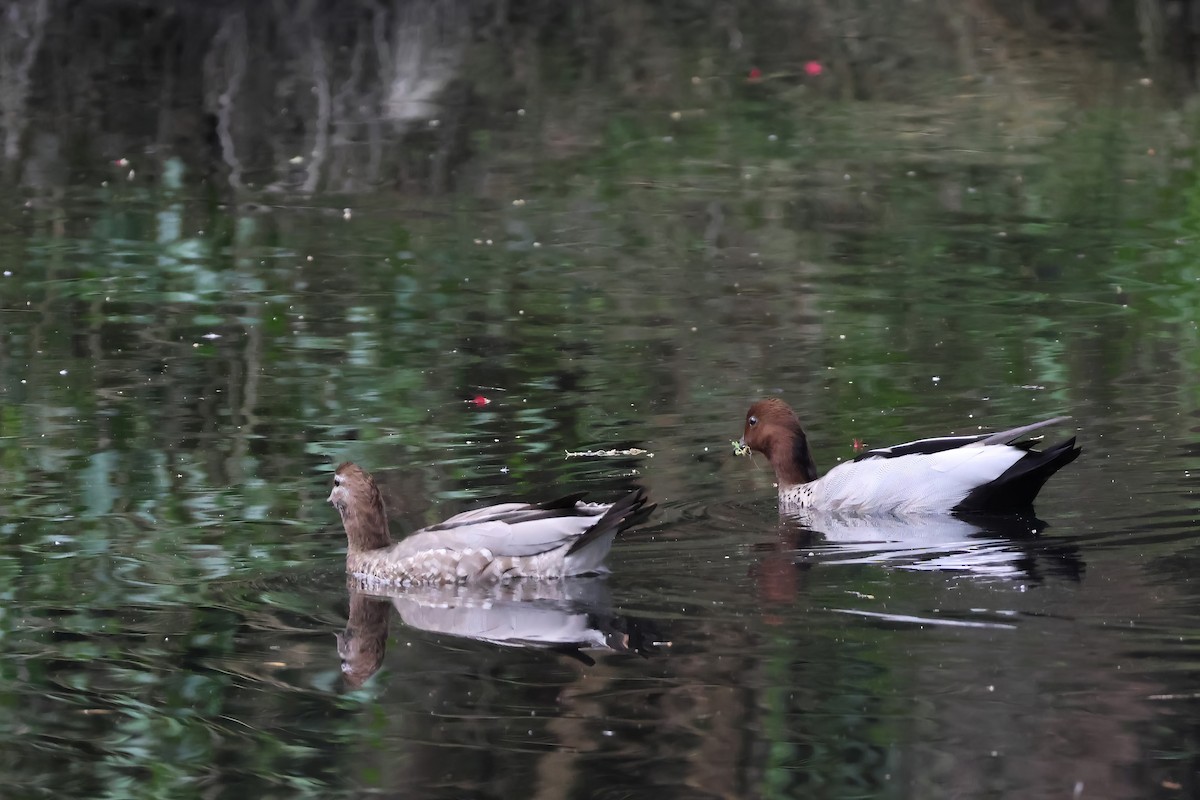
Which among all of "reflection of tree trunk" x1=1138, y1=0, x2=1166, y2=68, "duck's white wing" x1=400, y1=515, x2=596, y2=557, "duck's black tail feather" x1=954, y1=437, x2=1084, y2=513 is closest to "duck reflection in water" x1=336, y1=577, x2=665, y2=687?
"duck's white wing" x1=400, y1=515, x2=596, y2=557

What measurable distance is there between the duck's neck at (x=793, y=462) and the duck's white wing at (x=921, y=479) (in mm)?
498

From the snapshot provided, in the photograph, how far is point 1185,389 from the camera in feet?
34.1

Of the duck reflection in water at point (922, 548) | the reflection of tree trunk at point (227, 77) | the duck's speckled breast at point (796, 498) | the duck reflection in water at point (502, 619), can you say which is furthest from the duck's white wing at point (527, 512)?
the reflection of tree trunk at point (227, 77)

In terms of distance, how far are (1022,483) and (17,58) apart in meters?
20.1

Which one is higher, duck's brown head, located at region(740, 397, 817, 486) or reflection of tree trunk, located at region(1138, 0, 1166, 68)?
reflection of tree trunk, located at region(1138, 0, 1166, 68)

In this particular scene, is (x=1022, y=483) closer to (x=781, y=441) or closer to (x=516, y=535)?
(x=781, y=441)

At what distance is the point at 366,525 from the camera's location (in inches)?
312

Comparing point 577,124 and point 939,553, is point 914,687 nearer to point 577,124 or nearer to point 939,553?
point 939,553

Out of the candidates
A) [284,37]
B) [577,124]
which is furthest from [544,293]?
[284,37]

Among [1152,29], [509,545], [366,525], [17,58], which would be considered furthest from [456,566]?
[1152,29]

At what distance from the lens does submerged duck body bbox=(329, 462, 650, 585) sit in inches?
294

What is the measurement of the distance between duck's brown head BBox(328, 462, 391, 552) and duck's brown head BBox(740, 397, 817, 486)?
2.03 meters

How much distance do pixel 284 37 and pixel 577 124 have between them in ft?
26.0

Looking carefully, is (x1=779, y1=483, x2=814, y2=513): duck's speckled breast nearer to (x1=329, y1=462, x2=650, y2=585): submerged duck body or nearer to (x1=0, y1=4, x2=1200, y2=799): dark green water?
(x1=0, y1=4, x2=1200, y2=799): dark green water
